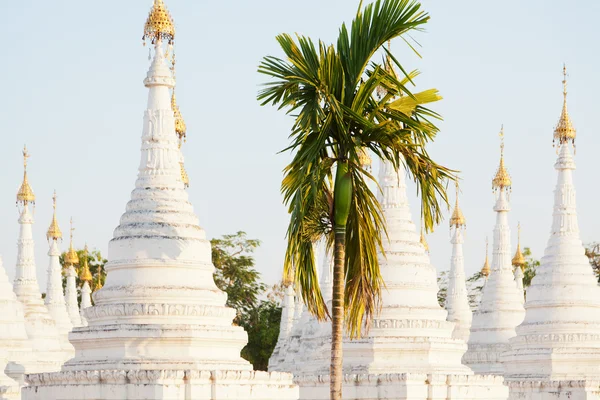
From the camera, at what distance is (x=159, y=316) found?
27.8 meters

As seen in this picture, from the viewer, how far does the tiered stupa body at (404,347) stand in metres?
31.6

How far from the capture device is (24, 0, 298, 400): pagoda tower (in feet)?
86.4

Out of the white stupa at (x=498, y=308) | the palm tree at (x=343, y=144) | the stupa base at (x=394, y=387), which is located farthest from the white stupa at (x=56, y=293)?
the palm tree at (x=343, y=144)

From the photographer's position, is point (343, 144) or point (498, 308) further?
point (498, 308)

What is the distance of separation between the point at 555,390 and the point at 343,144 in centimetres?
1835

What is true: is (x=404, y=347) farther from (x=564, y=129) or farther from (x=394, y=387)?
(x=564, y=129)

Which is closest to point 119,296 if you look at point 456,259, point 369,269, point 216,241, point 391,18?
point 369,269

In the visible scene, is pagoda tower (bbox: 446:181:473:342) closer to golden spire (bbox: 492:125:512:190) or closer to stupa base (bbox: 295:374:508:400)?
golden spire (bbox: 492:125:512:190)

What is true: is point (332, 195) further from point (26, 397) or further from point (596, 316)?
point (596, 316)

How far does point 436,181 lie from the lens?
21.3 m

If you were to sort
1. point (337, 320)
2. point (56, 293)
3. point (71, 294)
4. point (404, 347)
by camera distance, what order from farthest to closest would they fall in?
point (71, 294)
point (56, 293)
point (404, 347)
point (337, 320)

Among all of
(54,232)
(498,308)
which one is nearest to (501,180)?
(498,308)

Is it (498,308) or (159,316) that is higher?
(498,308)

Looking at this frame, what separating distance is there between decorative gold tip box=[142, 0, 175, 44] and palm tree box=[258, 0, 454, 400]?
944cm
